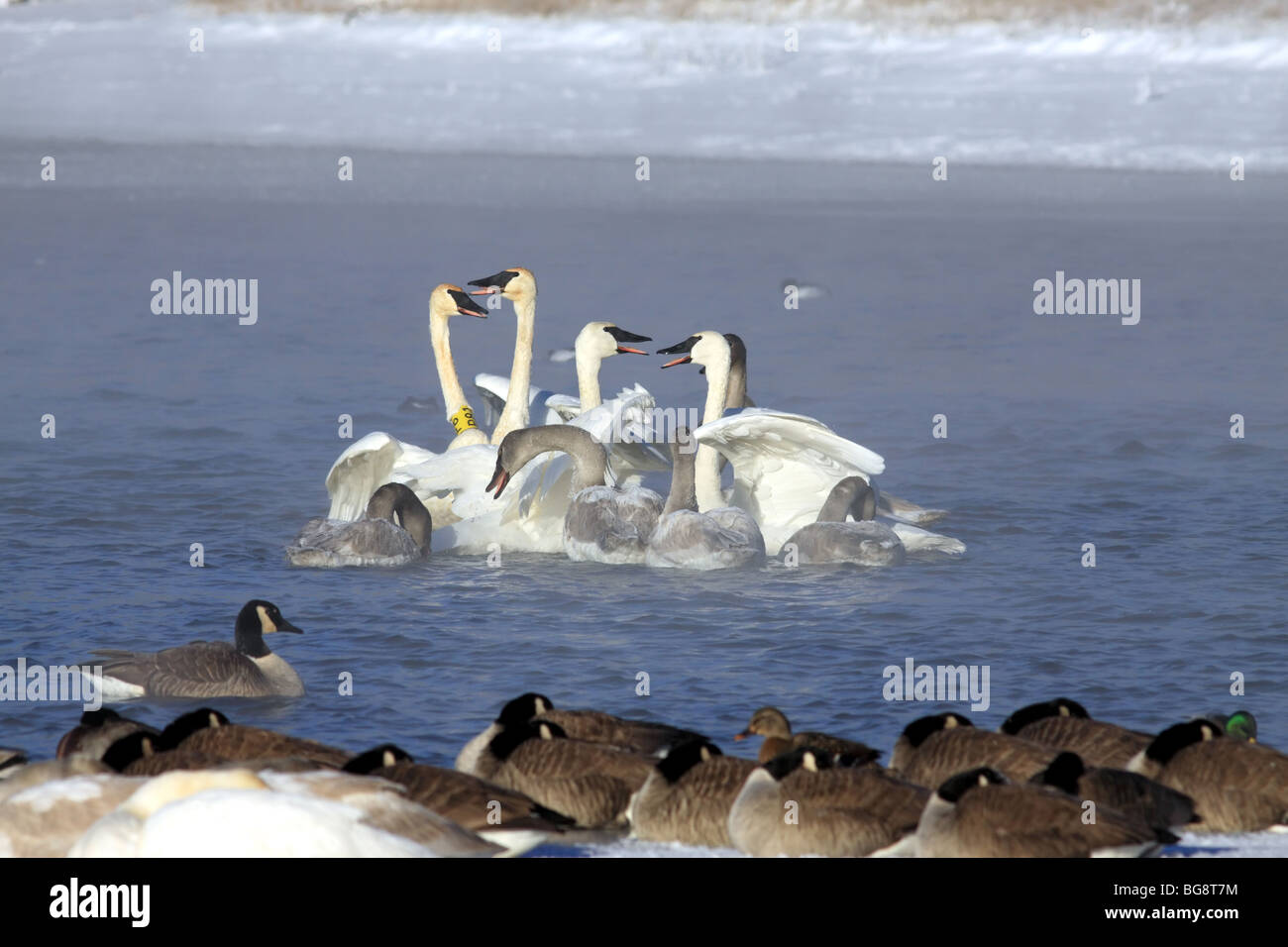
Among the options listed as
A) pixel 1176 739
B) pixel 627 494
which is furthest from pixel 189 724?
pixel 627 494

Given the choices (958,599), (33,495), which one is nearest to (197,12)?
(33,495)

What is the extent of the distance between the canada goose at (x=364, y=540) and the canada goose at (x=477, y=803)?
4206 millimetres

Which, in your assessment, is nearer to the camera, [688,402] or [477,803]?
[477,803]

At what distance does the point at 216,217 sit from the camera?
2364cm

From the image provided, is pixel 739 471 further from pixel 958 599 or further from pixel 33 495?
pixel 33 495

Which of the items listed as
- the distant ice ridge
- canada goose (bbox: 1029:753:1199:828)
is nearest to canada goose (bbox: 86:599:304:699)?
canada goose (bbox: 1029:753:1199:828)

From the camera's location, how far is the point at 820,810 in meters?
5.66

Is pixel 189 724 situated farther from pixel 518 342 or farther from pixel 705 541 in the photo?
pixel 518 342

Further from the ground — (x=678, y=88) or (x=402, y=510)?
(x=678, y=88)

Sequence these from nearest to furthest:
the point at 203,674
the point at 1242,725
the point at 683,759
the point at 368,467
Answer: the point at 683,759, the point at 1242,725, the point at 203,674, the point at 368,467

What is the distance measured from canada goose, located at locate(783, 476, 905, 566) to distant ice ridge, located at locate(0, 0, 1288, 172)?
15.3 meters

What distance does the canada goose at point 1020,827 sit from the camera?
5.42 m

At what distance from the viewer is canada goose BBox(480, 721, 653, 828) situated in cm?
609

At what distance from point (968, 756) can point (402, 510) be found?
4668 millimetres
